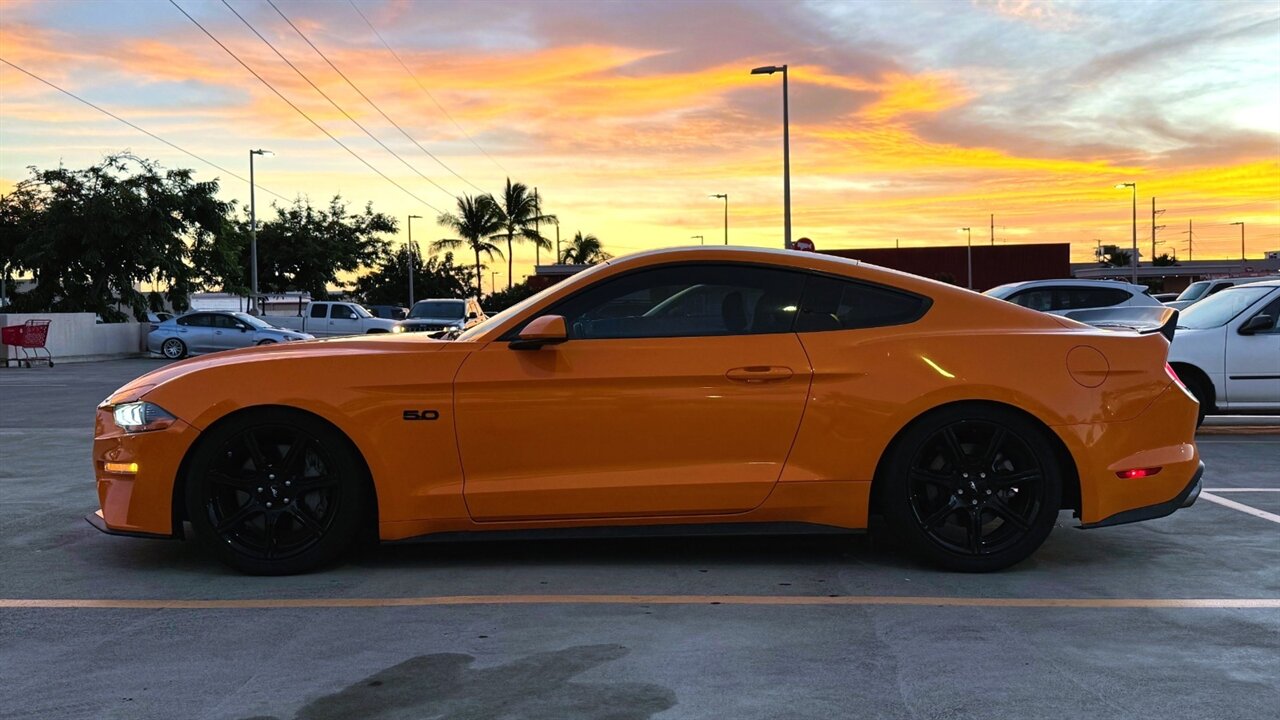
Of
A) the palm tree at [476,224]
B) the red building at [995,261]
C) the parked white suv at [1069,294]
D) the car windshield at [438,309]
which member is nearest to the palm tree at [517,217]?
the palm tree at [476,224]

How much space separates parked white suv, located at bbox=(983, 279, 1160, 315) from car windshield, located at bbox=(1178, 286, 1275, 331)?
3.72m

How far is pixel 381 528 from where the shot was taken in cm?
466

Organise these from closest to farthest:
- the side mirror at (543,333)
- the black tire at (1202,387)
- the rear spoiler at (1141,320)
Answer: the side mirror at (543,333), the rear spoiler at (1141,320), the black tire at (1202,387)

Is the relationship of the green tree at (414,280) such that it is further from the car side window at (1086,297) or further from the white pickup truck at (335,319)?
the car side window at (1086,297)

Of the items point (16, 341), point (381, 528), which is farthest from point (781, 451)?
point (16, 341)

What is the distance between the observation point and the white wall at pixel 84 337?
88.4ft

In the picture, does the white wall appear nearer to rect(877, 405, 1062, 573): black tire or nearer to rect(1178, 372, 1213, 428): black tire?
rect(1178, 372, 1213, 428): black tire

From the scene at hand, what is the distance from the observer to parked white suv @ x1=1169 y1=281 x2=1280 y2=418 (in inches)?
389

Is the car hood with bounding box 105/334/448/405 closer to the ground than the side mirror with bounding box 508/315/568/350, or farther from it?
closer to the ground

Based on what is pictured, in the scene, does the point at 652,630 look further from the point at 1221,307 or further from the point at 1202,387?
the point at 1221,307

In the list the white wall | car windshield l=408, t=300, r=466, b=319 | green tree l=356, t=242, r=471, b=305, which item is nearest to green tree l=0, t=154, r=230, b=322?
the white wall

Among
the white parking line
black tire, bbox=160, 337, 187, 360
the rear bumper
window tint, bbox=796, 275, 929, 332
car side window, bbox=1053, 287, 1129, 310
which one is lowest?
the white parking line

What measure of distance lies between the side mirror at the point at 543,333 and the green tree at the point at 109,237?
110ft

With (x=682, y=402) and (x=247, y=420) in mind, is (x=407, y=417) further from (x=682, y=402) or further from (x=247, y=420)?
(x=682, y=402)
